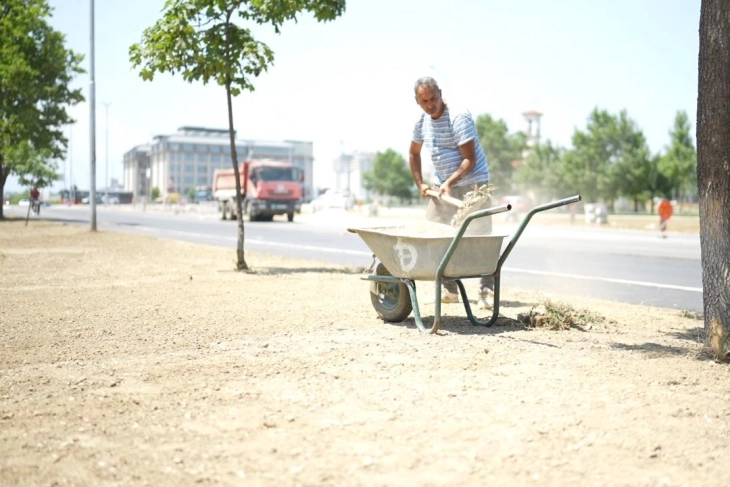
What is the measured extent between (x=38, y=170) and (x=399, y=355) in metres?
49.1

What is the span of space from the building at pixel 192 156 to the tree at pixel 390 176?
4782cm

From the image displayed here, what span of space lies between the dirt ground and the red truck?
30841 mm

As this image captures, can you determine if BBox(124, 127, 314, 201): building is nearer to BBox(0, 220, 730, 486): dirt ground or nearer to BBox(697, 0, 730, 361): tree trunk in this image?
BBox(0, 220, 730, 486): dirt ground

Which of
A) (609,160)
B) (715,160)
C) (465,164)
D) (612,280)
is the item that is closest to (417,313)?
(465,164)

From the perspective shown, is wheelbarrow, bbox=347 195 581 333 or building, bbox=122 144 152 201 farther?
building, bbox=122 144 152 201

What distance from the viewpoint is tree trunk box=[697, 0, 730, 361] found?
5020 mm

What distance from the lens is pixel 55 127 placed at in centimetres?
3334

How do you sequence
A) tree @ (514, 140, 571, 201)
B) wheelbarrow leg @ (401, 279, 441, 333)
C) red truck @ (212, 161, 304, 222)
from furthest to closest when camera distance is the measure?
tree @ (514, 140, 571, 201) → red truck @ (212, 161, 304, 222) → wheelbarrow leg @ (401, 279, 441, 333)

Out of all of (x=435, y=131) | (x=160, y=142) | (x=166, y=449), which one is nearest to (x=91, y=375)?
(x=166, y=449)

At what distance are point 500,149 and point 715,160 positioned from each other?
2770 inches

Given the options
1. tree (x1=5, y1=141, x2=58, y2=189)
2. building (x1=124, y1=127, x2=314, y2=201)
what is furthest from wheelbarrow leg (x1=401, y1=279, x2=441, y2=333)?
building (x1=124, y1=127, x2=314, y2=201)

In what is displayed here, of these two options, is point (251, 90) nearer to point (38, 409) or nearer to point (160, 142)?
point (38, 409)

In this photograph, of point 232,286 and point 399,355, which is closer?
point 399,355

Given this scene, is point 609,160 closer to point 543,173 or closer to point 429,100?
point 543,173
